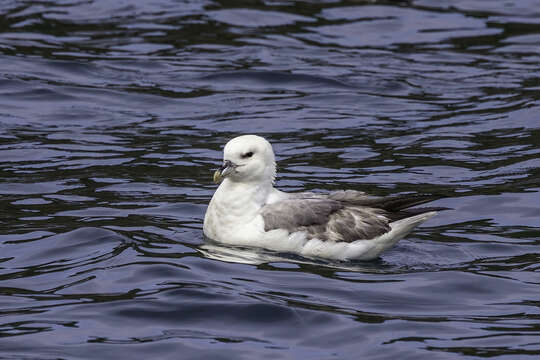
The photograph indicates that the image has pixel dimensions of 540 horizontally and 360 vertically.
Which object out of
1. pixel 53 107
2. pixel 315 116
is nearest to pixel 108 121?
pixel 53 107

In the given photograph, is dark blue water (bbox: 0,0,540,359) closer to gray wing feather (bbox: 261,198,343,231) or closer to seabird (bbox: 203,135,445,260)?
Answer: seabird (bbox: 203,135,445,260)

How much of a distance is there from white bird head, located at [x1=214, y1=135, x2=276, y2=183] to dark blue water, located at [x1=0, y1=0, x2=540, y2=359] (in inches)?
30.8

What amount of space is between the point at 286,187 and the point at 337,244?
275 cm

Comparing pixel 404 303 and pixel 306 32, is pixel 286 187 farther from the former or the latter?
pixel 306 32

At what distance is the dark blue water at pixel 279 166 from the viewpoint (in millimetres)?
8703

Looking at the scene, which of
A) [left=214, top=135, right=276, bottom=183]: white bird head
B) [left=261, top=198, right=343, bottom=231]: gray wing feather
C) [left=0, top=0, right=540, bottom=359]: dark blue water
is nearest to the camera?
[left=0, top=0, right=540, bottom=359]: dark blue water

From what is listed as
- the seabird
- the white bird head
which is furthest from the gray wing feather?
the white bird head

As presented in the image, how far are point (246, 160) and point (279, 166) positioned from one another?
3.24m

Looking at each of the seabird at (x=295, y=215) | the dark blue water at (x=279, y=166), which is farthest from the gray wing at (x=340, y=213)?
the dark blue water at (x=279, y=166)

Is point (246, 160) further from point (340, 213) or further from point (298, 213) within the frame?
point (340, 213)

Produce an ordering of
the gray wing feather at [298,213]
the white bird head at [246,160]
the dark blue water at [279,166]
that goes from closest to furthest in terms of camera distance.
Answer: the dark blue water at [279,166], the gray wing feather at [298,213], the white bird head at [246,160]

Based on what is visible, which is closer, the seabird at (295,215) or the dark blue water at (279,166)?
the dark blue water at (279,166)

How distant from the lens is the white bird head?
10.9 m

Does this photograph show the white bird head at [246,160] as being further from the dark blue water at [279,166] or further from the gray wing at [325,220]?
the dark blue water at [279,166]
